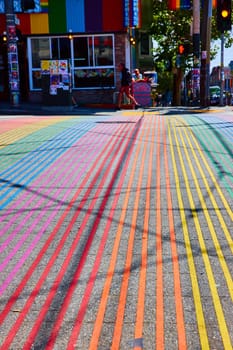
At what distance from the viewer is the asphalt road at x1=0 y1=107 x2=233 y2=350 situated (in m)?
3.23

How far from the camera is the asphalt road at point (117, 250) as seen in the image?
3.23m

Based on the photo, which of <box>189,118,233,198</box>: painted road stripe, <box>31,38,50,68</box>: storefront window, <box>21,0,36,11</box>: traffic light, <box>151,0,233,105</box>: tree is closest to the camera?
<box>189,118,233,198</box>: painted road stripe

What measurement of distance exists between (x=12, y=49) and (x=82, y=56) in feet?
12.7

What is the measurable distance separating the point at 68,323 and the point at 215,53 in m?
43.1

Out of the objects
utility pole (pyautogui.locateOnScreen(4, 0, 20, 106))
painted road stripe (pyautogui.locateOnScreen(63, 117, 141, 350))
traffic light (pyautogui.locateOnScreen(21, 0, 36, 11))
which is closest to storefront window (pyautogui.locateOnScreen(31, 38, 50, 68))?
traffic light (pyautogui.locateOnScreen(21, 0, 36, 11))

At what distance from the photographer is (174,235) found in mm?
4906

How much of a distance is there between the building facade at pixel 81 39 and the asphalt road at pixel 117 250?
42.8 ft

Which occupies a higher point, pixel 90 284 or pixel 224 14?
pixel 224 14

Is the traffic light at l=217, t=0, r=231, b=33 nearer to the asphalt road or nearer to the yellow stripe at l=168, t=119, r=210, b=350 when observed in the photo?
the asphalt road

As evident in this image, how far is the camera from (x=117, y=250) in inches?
180

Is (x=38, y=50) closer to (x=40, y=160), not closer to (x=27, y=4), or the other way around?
(x=27, y=4)

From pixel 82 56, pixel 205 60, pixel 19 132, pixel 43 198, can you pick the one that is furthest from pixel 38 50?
pixel 43 198

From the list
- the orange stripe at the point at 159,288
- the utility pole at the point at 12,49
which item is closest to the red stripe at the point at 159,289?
the orange stripe at the point at 159,288

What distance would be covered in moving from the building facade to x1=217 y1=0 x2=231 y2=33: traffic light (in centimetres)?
371
